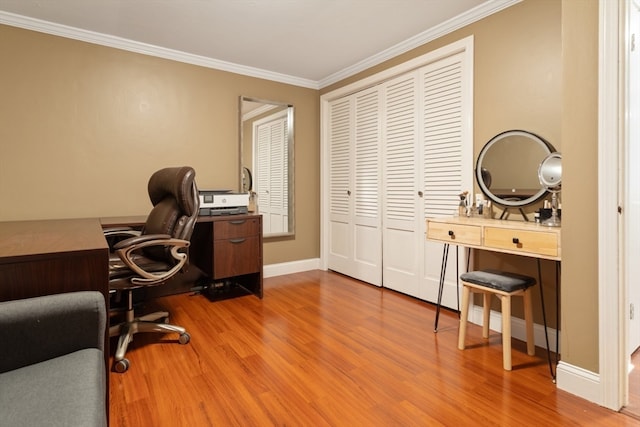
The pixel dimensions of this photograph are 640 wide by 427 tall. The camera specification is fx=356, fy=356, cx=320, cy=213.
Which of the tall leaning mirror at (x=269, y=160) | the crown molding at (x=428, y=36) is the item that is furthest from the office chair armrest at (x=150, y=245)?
the crown molding at (x=428, y=36)

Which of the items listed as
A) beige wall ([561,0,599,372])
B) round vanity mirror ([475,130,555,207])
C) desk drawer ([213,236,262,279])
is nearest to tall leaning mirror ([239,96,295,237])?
desk drawer ([213,236,262,279])

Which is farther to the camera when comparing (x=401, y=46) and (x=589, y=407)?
(x=401, y=46)

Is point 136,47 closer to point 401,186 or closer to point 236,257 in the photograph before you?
point 236,257

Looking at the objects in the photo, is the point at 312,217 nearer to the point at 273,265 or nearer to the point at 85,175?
the point at 273,265

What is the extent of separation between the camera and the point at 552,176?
2207mm

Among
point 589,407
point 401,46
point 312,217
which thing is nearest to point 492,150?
point 401,46

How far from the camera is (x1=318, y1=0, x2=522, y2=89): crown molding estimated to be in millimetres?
2492

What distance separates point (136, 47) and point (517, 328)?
12.5 ft

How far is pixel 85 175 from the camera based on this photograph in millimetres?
3037

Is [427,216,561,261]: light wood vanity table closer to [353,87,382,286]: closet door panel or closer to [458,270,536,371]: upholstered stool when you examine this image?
[458,270,536,371]: upholstered stool

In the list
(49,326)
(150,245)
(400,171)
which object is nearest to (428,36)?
(400,171)

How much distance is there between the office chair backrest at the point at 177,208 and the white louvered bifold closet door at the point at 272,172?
156 centimetres

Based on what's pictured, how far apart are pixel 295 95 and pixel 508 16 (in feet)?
7.71

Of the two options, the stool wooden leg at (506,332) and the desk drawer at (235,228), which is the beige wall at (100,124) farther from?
the stool wooden leg at (506,332)
